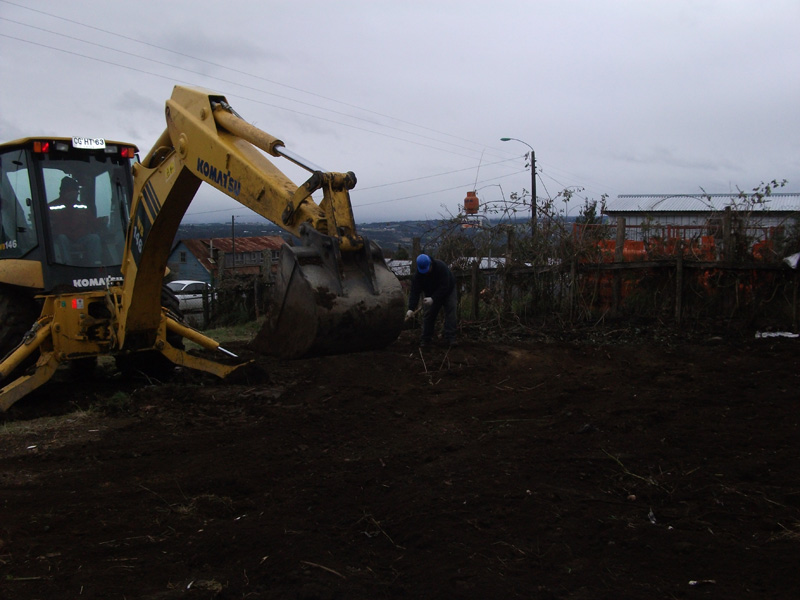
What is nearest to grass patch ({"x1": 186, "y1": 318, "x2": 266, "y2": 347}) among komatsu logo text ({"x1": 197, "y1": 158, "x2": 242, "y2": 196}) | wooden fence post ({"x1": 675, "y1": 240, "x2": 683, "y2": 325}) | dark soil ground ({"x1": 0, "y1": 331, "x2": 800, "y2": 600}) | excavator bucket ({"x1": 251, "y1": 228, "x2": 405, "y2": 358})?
dark soil ground ({"x1": 0, "y1": 331, "x2": 800, "y2": 600})

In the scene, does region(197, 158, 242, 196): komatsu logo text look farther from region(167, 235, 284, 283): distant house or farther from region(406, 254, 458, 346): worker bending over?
region(167, 235, 284, 283): distant house

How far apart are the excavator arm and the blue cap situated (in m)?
3.98

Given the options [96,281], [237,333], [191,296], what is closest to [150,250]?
[96,281]

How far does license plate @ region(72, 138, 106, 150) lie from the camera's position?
7688mm

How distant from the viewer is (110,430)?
6.67 meters

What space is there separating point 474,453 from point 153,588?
100 inches

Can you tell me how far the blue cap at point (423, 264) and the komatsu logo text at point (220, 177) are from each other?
Result: 4253mm

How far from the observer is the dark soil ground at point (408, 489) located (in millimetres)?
3562

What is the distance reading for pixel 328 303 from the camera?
5355mm

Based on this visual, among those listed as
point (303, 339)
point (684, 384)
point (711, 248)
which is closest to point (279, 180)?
point (303, 339)

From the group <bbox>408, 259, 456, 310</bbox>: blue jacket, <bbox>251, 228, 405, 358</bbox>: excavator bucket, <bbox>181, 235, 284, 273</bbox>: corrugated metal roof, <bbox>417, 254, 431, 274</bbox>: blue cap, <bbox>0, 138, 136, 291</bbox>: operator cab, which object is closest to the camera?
<bbox>251, 228, 405, 358</bbox>: excavator bucket

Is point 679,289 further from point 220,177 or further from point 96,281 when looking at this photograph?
point 96,281

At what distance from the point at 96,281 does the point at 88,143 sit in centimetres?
149

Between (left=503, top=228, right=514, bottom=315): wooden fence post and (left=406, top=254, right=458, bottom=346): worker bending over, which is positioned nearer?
(left=406, top=254, right=458, bottom=346): worker bending over
